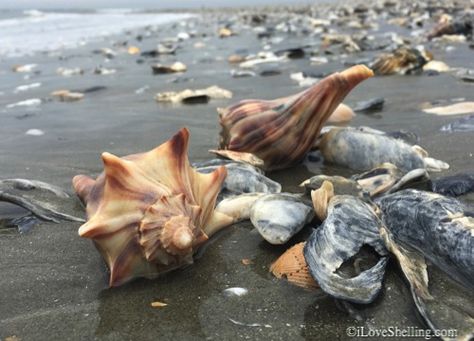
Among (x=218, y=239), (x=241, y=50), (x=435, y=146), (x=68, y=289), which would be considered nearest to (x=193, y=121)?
(x=435, y=146)

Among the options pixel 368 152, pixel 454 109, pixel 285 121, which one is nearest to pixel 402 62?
pixel 454 109

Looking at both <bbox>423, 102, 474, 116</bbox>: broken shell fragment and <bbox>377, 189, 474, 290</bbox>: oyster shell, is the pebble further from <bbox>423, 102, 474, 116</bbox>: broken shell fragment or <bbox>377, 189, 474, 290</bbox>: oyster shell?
<bbox>423, 102, 474, 116</bbox>: broken shell fragment

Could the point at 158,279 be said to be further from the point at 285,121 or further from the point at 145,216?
the point at 285,121

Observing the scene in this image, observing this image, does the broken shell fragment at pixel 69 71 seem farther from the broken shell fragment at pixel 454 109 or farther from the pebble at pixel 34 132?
the broken shell fragment at pixel 454 109

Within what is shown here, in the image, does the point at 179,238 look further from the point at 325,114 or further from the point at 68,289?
the point at 325,114

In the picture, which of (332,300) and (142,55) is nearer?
(332,300)

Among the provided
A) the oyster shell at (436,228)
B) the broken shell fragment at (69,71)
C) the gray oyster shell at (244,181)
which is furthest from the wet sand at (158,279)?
the broken shell fragment at (69,71)
